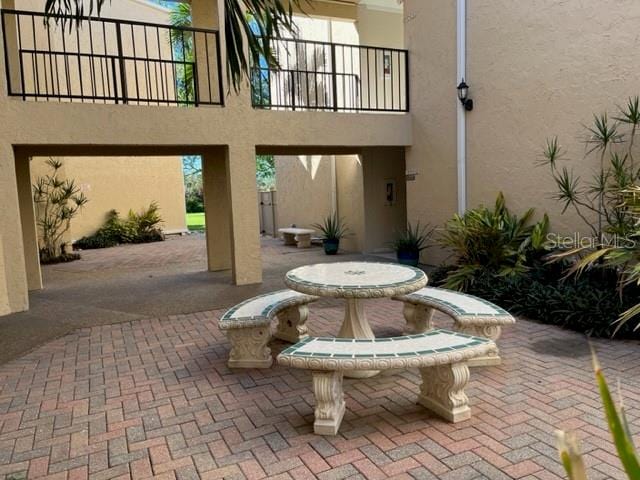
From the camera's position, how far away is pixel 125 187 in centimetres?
1554

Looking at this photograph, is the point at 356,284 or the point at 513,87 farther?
the point at 513,87

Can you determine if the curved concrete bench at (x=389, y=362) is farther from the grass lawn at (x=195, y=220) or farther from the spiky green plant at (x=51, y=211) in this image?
the grass lawn at (x=195, y=220)

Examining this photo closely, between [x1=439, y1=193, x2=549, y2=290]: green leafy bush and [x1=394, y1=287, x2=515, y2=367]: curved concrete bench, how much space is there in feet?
5.78

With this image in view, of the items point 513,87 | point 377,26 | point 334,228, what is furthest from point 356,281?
point 377,26

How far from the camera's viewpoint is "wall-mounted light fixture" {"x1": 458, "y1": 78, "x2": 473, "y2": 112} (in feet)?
24.0

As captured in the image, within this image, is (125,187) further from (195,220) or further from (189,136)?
(195,220)

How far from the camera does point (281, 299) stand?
4645 millimetres

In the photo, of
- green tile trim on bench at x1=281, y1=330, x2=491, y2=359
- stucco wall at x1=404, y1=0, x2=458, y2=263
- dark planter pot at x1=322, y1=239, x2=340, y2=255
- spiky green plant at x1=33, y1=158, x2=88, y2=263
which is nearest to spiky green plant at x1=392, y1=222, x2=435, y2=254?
stucco wall at x1=404, y1=0, x2=458, y2=263

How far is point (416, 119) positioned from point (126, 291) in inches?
228

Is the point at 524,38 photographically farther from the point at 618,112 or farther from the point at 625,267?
the point at 625,267

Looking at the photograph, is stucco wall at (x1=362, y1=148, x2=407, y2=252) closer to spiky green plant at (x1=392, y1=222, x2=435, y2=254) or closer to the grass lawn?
spiky green plant at (x1=392, y1=222, x2=435, y2=254)

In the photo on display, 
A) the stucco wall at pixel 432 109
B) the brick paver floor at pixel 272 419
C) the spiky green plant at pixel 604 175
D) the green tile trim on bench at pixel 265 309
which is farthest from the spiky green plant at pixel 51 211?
the spiky green plant at pixel 604 175

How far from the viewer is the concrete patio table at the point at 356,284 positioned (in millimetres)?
3578

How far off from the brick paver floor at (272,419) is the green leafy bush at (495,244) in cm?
173
